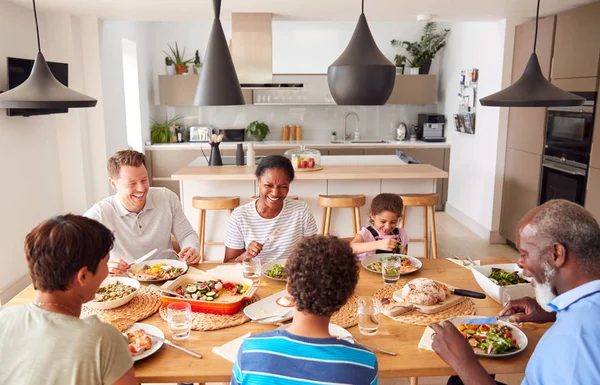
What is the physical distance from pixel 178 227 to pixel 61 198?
273cm

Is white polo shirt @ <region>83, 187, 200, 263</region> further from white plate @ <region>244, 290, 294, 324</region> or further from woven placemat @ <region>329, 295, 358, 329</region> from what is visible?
woven placemat @ <region>329, 295, 358, 329</region>

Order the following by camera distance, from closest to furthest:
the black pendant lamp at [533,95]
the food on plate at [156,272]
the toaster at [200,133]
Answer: the food on plate at [156,272], the black pendant lamp at [533,95], the toaster at [200,133]

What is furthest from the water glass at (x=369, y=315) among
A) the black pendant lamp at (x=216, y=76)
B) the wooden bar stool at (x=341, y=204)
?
the wooden bar stool at (x=341, y=204)

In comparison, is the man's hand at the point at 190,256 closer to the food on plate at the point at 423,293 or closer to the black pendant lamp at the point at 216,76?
the black pendant lamp at the point at 216,76

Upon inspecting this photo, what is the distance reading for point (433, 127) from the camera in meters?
7.12

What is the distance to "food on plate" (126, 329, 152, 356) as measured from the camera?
61.1 inches

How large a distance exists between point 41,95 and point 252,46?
3.23 meters

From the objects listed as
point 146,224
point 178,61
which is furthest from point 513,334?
point 178,61

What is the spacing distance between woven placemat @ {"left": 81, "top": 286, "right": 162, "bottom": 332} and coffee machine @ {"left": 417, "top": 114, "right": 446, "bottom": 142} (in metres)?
5.79

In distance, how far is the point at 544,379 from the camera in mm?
1241

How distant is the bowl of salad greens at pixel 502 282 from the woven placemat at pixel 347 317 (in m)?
0.56

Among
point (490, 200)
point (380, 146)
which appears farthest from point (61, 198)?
point (490, 200)

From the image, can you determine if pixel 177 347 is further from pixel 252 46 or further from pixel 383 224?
pixel 252 46

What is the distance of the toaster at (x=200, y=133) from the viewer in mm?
7297
